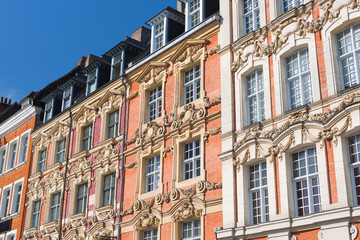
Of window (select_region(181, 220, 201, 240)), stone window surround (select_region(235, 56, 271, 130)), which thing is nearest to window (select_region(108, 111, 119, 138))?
window (select_region(181, 220, 201, 240))

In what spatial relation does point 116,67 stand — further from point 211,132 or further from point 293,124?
point 293,124

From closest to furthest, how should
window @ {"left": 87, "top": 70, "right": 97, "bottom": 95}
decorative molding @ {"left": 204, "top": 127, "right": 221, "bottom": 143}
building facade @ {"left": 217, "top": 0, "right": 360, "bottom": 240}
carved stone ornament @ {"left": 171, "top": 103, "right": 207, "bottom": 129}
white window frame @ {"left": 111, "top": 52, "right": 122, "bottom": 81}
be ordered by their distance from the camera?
building facade @ {"left": 217, "top": 0, "right": 360, "bottom": 240}, decorative molding @ {"left": 204, "top": 127, "right": 221, "bottom": 143}, carved stone ornament @ {"left": 171, "top": 103, "right": 207, "bottom": 129}, white window frame @ {"left": 111, "top": 52, "right": 122, "bottom": 81}, window @ {"left": 87, "top": 70, "right": 97, "bottom": 95}

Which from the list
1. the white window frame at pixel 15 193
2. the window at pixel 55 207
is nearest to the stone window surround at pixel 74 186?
the window at pixel 55 207

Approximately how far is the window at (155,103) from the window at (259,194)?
7.17m

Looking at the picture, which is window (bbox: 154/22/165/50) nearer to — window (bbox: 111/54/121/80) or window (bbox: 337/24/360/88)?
window (bbox: 111/54/121/80)

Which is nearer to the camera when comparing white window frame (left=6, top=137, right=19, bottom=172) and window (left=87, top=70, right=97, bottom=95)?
window (left=87, top=70, right=97, bottom=95)

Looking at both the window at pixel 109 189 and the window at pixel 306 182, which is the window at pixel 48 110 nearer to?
the window at pixel 109 189

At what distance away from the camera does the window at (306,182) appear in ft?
50.6

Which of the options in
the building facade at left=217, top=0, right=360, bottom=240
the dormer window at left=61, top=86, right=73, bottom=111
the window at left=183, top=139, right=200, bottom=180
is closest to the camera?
the building facade at left=217, top=0, right=360, bottom=240

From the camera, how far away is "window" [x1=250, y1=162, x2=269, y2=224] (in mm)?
16828

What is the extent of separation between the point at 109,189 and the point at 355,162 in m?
13.4

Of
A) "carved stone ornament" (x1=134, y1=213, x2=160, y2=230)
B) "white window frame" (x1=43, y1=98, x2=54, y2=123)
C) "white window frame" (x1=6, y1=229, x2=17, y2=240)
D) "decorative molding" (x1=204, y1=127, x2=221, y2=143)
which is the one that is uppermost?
"white window frame" (x1=43, y1=98, x2=54, y2=123)

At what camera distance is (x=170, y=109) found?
22.5m

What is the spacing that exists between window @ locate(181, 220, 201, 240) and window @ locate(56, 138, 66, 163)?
38.9ft
